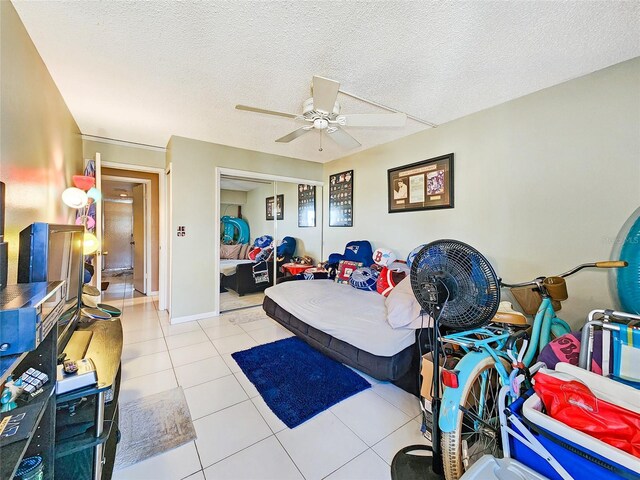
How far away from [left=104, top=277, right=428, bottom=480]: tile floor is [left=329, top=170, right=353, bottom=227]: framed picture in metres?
2.49

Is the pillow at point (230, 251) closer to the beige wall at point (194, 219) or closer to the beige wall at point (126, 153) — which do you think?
the beige wall at point (194, 219)

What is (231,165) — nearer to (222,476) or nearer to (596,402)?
(222,476)

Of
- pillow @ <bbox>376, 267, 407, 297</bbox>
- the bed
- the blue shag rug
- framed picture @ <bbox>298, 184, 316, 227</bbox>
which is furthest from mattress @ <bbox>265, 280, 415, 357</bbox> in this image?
framed picture @ <bbox>298, 184, 316, 227</bbox>

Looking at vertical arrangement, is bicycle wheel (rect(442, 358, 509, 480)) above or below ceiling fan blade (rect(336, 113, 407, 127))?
below

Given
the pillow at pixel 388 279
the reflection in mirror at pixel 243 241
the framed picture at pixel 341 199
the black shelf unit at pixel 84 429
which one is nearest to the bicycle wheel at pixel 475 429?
the pillow at pixel 388 279

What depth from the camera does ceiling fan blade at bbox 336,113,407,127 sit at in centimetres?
210

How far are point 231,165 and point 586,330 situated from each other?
4.12 metres

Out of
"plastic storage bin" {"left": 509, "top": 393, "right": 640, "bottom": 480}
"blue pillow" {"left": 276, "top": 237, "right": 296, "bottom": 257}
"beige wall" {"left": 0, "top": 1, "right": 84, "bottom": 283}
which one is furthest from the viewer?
"blue pillow" {"left": 276, "top": 237, "right": 296, "bottom": 257}

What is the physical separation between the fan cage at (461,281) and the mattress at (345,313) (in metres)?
0.72

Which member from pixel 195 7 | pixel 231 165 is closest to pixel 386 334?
pixel 195 7

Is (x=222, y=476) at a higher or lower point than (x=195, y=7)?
lower

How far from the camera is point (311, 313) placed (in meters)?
2.69

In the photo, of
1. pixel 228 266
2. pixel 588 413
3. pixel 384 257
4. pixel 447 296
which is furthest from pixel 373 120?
pixel 228 266

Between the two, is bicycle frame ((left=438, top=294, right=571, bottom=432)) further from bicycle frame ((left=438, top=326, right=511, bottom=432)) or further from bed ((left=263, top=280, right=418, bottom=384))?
bed ((left=263, top=280, right=418, bottom=384))
